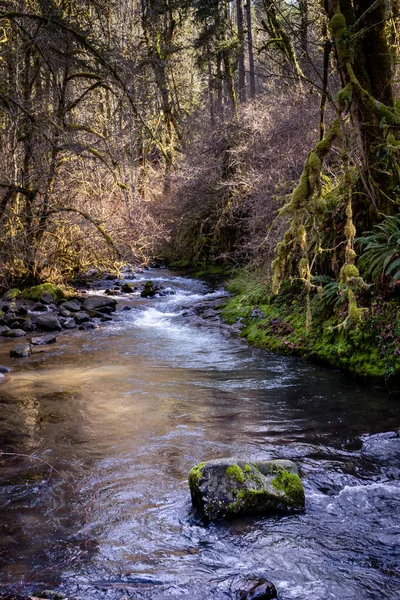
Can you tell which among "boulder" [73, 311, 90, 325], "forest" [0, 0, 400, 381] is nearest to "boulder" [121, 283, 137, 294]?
"forest" [0, 0, 400, 381]

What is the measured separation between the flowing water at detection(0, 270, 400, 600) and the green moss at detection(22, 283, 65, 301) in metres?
6.32

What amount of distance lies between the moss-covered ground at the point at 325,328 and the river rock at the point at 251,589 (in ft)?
10.9

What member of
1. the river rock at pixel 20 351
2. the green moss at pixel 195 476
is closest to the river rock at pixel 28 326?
the river rock at pixel 20 351

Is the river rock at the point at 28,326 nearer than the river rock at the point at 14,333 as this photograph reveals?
No

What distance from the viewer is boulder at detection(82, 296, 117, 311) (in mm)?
16344

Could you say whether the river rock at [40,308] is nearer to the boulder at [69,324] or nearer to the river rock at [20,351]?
the boulder at [69,324]

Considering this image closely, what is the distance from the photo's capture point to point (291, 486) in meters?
5.02

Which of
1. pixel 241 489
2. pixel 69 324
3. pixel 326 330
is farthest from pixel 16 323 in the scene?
pixel 241 489

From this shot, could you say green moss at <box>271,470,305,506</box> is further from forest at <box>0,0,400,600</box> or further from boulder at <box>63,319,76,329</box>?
boulder at <box>63,319,76,329</box>

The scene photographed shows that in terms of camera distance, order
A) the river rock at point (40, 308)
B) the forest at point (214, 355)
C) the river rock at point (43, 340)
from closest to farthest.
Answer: the forest at point (214, 355) < the river rock at point (43, 340) < the river rock at point (40, 308)

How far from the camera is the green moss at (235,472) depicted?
496 cm

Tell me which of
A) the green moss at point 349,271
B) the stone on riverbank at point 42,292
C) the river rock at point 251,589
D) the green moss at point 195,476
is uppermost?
the green moss at point 349,271

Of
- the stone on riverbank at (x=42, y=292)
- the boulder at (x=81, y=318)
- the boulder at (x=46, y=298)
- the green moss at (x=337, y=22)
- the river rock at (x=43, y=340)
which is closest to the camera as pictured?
the green moss at (x=337, y=22)

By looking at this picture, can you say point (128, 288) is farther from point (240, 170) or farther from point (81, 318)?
point (240, 170)
